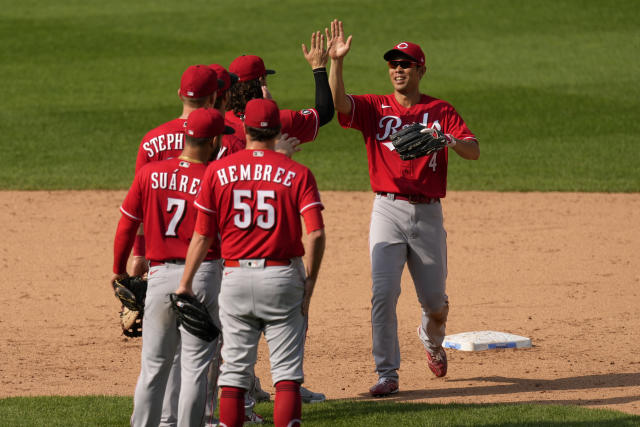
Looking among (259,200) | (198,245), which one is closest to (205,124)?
(259,200)

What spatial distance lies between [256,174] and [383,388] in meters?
2.55

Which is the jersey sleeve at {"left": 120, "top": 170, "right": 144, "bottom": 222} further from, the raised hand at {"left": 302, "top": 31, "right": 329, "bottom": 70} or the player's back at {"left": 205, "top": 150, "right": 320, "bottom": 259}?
the raised hand at {"left": 302, "top": 31, "right": 329, "bottom": 70}

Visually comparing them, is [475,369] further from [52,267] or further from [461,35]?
[461,35]

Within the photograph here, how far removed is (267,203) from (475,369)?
11.3ft

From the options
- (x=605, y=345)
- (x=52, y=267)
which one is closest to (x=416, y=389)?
(x=605, y=345)

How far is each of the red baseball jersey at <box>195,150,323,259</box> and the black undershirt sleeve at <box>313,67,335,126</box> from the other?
1513 millimetres

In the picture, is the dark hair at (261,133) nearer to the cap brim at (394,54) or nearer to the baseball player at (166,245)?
the baseball player at (166,245)

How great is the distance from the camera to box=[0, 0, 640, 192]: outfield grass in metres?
17.0

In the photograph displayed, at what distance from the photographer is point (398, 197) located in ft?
23.9

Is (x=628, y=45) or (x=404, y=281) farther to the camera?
(x=628, y=45)

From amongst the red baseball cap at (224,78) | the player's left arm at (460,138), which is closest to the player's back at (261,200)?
the red baseball cap at (224,78)

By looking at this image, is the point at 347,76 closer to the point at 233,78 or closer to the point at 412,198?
the point at 412,198

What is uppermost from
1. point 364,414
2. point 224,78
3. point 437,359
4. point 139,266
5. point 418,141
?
point 224,78

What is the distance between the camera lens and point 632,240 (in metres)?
12.3
